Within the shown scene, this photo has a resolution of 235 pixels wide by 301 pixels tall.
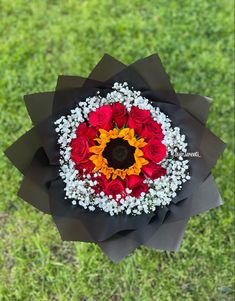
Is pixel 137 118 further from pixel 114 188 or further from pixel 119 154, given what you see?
pixel 114 188

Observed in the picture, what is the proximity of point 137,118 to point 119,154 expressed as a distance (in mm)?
168

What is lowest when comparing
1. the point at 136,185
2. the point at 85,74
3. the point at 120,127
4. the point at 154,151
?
the point at 136,185

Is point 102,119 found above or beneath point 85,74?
beneath

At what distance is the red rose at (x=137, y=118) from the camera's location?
2100 mm

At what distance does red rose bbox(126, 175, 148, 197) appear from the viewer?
2094 mm

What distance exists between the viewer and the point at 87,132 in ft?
6.98

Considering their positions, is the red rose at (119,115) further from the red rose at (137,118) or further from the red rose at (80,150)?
the red rose at (80,150)

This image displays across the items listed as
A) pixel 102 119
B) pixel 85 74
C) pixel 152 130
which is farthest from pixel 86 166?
pixel 85 74

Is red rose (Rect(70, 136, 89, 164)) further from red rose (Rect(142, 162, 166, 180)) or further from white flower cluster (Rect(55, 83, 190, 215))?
red rose (Rect(142, 162, 166, 180))

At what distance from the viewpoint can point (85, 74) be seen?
3051 mm

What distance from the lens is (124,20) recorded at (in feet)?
10.6

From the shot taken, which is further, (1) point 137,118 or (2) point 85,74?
(2) point 85,74

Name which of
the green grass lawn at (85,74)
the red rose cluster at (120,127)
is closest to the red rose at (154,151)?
A: the red rose cluster at (120,127)

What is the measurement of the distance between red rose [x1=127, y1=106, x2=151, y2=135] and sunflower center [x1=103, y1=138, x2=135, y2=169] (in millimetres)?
78
